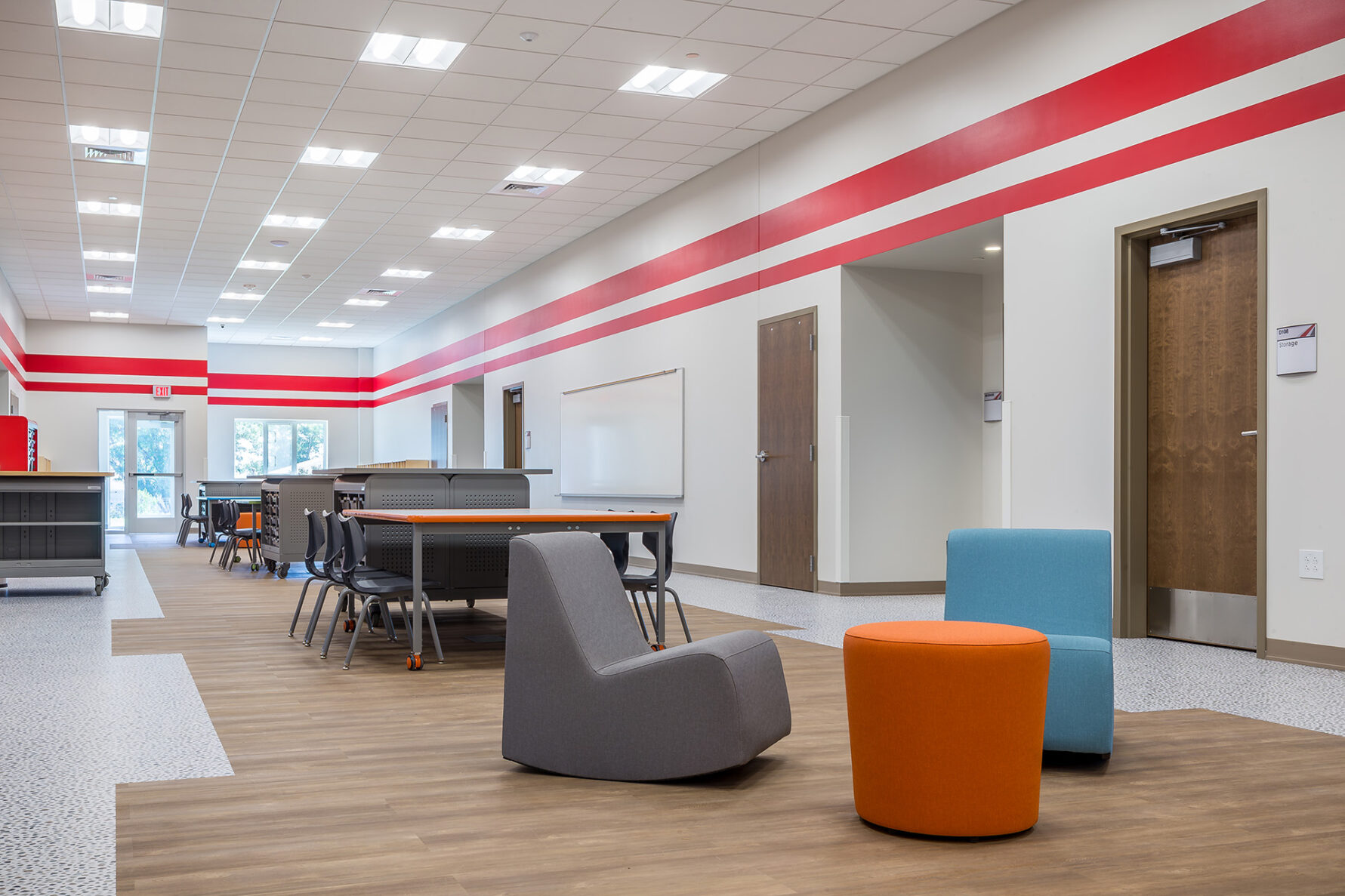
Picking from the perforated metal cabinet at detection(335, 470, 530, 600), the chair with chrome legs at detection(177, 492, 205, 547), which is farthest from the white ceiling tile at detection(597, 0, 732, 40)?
the chair with chrome legs at detection(177, 492, 205, 547)

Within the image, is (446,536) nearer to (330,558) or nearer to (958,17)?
(330,558)

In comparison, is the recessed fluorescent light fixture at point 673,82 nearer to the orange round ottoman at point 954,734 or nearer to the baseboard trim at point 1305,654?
the baseboard trim at point 1305,654

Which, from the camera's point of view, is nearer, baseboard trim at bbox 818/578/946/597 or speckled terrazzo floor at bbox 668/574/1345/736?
speckled terrazzo floor at bbox 668/574/1345/736

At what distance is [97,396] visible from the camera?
1947cm

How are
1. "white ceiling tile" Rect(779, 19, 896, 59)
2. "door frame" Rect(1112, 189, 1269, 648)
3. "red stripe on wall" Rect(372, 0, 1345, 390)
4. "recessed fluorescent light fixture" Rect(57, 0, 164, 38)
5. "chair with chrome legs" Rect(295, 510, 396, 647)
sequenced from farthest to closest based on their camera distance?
"white ceiling tile" Rect(779, 19, 896, 59)
"recessed fluorescent light fixture" Rect(57, 0, 164, 38)
"door frame" Rect(1112, 189, 1269, 648)
"chair with chrome legs" Rect(295, 510, 396, 647)
"red stripe on wall" Rect(372, 0, 1345, 390)

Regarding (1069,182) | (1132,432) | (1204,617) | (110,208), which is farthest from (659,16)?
(110,208)

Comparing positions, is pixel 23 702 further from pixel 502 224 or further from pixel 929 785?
pixel 502 224

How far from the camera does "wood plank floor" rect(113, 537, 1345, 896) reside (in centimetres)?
231

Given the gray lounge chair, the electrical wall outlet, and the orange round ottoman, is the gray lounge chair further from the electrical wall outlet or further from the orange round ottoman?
the electrical wall outlet

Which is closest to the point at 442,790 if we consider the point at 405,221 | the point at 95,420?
the point at 405,221

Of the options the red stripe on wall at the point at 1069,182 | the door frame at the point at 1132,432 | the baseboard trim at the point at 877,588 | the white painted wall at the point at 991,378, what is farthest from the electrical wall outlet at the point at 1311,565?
the white painted wall at the point at 991,378

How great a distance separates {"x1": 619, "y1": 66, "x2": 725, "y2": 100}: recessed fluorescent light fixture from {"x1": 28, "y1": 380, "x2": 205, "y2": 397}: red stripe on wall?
14.5 meters

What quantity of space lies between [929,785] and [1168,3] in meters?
4.85

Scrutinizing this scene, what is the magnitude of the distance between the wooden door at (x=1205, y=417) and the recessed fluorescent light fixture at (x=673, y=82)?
11.6 feet
